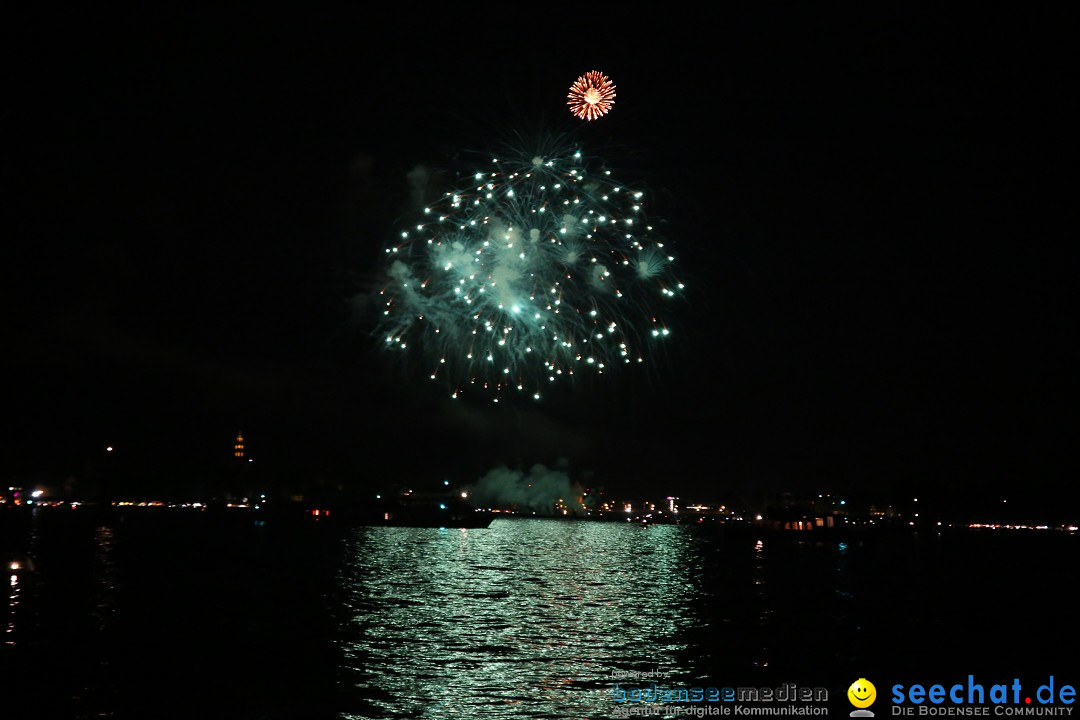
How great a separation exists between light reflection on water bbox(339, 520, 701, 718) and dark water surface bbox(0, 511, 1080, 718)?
0.09 m

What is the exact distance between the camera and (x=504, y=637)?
79.6 feet

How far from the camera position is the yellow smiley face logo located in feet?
57.6

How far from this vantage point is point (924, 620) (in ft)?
102

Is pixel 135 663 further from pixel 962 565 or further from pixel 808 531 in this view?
pixel 808 531

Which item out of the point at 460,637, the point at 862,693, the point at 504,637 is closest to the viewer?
the point at 862,693

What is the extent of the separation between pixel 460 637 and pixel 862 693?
1088cm

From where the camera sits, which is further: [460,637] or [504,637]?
[504,637]

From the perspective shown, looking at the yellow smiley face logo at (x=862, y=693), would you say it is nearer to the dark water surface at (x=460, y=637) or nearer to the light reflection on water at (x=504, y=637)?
the dark water surface at (x=460, y=637)

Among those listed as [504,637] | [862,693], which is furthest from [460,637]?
[862,693]

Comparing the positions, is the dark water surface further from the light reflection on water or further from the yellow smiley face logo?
the yellow smiley face logo

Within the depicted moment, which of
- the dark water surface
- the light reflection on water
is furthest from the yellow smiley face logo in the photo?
the light reflection on water

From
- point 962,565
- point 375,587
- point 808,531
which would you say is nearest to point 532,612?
point 375,587

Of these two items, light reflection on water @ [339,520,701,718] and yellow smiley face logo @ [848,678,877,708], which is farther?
yellow smiley face logo @ [848,678,877,708]

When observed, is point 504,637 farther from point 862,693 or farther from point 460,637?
point 862,693
